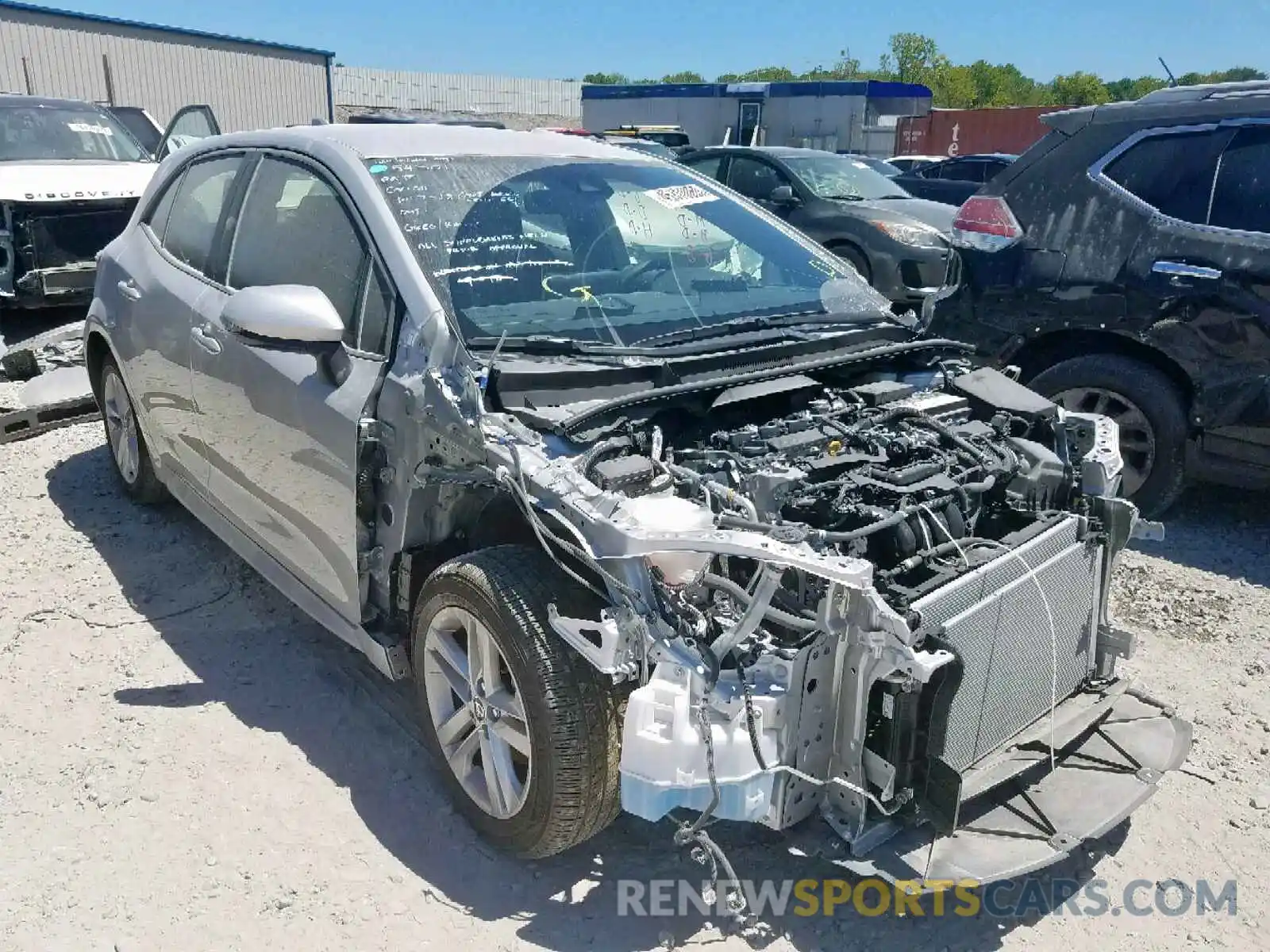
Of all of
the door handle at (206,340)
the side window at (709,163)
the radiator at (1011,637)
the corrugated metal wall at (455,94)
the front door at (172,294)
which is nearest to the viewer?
the radiator at (1011,637)

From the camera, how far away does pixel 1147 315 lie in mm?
4879

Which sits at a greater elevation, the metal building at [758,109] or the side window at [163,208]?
the metal building at [758,109]

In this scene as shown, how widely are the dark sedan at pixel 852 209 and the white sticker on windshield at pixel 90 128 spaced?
18.9 feet

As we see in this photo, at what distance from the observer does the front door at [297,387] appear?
3.09 m

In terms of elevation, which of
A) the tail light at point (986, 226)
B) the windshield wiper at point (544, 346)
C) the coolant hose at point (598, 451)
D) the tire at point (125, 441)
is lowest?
the tire at point (125, 441)

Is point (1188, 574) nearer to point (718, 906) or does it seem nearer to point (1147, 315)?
point (1147, 315)

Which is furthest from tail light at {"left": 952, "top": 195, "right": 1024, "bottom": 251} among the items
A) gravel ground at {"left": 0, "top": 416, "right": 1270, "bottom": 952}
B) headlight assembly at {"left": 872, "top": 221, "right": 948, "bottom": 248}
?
headlight assembly at {"left": 872, "top": 221, "right": 948, "bottom": 248}

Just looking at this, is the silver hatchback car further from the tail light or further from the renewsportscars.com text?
the tail light

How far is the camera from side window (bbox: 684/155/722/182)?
11969 mm

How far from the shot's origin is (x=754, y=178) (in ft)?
38.1

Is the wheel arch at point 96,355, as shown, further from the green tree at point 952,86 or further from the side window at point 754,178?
the green tree at point 952,86

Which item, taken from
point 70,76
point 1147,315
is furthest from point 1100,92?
point 1147,315

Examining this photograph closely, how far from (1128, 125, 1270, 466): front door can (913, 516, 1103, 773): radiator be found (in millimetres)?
2253

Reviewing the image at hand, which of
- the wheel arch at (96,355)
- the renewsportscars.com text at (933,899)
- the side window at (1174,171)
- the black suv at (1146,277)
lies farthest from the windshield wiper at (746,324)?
the wheel arch at (96,355)
